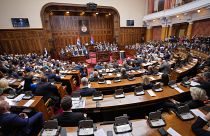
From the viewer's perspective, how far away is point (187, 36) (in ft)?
46.1

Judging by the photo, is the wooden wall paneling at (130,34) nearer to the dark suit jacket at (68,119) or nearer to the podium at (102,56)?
the podium at (102,56)

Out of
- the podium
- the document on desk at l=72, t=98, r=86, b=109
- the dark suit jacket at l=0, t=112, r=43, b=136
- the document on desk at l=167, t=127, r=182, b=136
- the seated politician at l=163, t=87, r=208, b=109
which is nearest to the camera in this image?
the document on desk at l=167, t=127, r=182, b=136

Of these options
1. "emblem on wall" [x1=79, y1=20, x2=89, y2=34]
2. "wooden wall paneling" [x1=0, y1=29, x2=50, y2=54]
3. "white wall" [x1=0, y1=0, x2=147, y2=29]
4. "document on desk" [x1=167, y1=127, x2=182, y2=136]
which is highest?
"white wall" [x1=0, y1=0, x2=147, y2=29]

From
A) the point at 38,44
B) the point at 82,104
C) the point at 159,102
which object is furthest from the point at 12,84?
the point at 38,44

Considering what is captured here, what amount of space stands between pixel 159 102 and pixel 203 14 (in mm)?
12280

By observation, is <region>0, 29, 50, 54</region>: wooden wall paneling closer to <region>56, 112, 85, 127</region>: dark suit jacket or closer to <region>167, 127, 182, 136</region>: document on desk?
<region>56, 112, 85, 127</region>: dark suit jacket

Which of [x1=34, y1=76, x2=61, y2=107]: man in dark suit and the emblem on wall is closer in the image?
[x1=34, y1=76, x2=61, y2=107]: man in dark suit

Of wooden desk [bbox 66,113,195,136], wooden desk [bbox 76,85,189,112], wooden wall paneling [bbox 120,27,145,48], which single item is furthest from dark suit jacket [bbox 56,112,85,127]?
wooden wall paneling [bbox 120,27,145,48]

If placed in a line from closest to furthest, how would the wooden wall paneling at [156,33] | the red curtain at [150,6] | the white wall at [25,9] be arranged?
1. the white wall at [25,9]
2. the red curtain at [150,6]
3. the wooden wall paneling at [156,33]

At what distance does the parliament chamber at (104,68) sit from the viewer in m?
2.75

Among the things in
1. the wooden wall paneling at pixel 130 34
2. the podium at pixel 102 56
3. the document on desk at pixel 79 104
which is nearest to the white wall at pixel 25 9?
the wooden wall paneling at pixel 130 34

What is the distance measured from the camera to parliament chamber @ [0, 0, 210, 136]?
2754 mm

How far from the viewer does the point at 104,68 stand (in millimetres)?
8422

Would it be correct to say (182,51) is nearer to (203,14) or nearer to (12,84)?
(203,14)
